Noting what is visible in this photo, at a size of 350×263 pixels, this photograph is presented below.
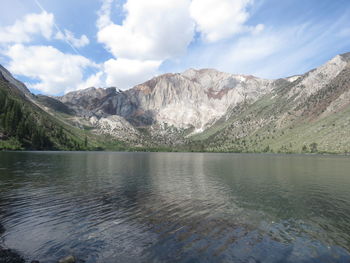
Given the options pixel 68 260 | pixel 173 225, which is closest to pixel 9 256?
pixel 68 260

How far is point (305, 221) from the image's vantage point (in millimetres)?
31844

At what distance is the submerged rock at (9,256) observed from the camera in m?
18.6

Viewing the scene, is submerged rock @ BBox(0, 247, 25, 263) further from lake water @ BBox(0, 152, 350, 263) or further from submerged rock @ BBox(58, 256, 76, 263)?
submerged rock @ BBox(58, 256, 76, 263)

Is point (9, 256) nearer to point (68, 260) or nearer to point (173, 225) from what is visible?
point (68, 260)

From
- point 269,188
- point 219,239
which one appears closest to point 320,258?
point 219,239

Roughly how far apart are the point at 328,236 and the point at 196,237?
589 inches

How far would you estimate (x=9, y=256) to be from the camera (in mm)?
19375

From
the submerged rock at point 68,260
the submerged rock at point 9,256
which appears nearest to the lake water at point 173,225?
the submerged rock at point 9,256

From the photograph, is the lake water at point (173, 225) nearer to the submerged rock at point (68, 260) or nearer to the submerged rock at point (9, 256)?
the submerged rock at point (9, 256)

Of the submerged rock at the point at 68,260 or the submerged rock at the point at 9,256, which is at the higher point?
the submerged rock at the point at 9,256

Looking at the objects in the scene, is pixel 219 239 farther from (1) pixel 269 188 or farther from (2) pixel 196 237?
(1) pixel 269 188

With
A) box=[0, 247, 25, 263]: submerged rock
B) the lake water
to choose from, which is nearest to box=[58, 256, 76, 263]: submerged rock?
the lake water

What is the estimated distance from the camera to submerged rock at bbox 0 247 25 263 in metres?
18.6

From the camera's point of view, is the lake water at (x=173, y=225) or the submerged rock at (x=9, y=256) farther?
the lake water at (x=173, y=225)
